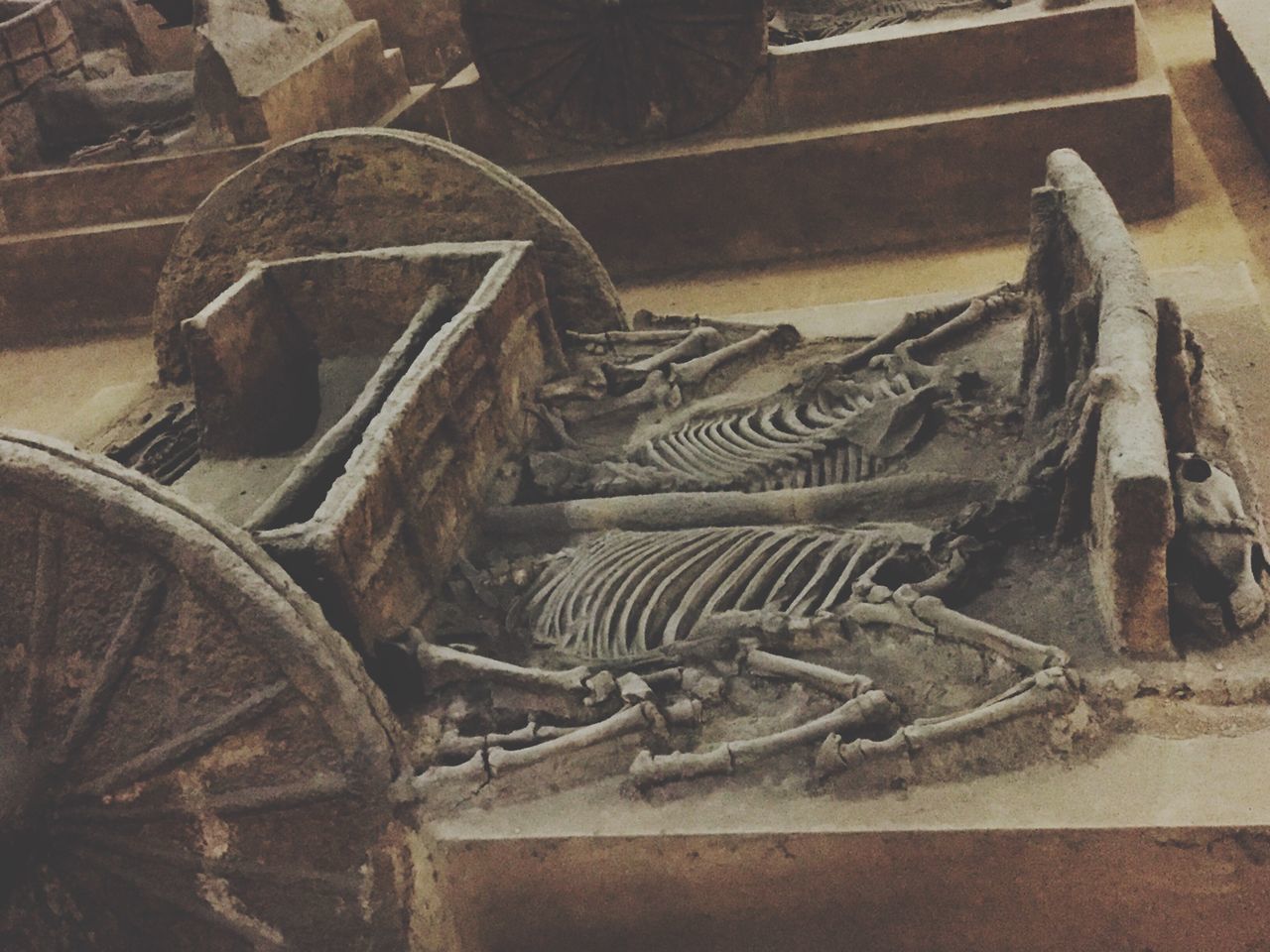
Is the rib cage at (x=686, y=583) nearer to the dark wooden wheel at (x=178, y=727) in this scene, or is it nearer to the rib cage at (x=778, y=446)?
the rib cage at (x=778, y=446)

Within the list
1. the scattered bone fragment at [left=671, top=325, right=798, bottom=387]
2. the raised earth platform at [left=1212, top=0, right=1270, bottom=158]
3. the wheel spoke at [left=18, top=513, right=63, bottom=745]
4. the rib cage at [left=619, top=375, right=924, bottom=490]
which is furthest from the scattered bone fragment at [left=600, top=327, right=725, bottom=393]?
the raised earth platform at [left=1212, top=0, right=1270, bottom=158]

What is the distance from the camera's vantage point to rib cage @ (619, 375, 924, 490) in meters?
3.92

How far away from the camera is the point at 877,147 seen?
262 inches

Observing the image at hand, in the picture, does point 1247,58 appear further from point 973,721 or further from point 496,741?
point 496,741

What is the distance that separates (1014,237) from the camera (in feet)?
22.2

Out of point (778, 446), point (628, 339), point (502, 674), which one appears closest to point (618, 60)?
point (628, 339)

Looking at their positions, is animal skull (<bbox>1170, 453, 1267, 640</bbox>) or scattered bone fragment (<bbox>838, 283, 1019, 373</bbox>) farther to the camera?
scattered bone fragment (<bbox>838, 283, 1019, 373</bbox>)

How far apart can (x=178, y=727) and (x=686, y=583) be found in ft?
4.47

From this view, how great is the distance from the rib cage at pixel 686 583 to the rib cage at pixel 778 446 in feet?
1.10

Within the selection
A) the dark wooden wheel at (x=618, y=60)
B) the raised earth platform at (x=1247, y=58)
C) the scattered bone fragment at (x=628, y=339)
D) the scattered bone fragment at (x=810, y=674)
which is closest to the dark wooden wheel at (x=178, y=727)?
the scattered bone fragment at (x=810, y=674)

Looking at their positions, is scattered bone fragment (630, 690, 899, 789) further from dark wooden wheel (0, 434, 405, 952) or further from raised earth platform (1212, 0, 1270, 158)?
raised earth platform (1212, 0, 1270, 158)

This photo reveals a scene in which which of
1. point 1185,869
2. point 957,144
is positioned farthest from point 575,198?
point 1185,869

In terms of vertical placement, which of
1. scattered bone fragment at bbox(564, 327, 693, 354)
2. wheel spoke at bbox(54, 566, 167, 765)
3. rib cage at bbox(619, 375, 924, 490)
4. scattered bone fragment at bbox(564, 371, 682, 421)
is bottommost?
rib cage at bbox(619, 375, 924, 490)

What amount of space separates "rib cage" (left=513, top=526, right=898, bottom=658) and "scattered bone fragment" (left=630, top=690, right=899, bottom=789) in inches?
15.9
